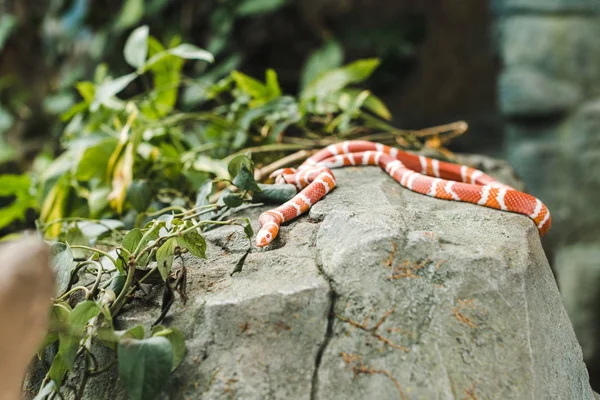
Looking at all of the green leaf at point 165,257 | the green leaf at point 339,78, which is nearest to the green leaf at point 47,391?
the green leaf at point 165,257

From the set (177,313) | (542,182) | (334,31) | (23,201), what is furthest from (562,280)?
(23,201)

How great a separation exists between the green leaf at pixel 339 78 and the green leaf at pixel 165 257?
83.4 inches

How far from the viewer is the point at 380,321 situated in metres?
1.72

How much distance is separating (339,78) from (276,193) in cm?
175

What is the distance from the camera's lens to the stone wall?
4.75 m

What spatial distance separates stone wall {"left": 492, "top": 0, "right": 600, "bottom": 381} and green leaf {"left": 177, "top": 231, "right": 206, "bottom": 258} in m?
3.73

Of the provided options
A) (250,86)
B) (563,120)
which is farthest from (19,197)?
(563,120)

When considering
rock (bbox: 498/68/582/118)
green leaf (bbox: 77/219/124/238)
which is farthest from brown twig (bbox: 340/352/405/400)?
rock (bbox: 498/68/582/118)

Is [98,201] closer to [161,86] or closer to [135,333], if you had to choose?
[161,86]

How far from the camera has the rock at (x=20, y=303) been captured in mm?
1155

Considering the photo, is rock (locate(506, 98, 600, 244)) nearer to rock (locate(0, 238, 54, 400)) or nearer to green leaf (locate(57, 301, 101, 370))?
green leaf (locate(57, 301, 101, 370))

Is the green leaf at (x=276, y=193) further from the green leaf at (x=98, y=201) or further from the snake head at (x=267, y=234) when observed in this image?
Result: the green leaf at (x=98, y=201)

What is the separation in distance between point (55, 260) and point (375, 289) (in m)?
1.15

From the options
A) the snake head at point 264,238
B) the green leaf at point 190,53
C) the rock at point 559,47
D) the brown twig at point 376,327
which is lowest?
the rock at point 559,47
